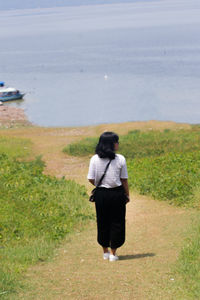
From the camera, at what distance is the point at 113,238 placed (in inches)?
281

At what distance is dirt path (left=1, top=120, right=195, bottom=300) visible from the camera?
591 cm

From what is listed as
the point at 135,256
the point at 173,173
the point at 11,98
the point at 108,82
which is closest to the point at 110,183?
the point at 135,256

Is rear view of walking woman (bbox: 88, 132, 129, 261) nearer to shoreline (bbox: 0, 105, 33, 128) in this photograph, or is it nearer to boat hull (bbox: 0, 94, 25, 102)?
shoreline (bbox: 0, 105, 33, 128)

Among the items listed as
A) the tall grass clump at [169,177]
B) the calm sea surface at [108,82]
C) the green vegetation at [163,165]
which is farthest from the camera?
the calm sea surface at [108,82]

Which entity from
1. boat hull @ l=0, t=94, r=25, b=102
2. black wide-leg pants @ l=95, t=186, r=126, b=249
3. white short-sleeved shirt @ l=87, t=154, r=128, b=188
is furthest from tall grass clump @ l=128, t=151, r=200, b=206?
boat hull @ l=0, t=94, r=25, b=102

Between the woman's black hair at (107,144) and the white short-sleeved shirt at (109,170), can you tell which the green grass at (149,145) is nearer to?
the white short-sleeved shirt at (109,170)

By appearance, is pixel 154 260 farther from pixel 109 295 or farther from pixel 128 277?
pixel 109 295

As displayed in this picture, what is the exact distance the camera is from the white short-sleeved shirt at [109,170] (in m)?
6.75

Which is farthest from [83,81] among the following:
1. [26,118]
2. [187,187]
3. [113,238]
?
[113,238]

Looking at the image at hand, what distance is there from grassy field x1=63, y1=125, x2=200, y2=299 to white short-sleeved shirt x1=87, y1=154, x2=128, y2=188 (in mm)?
1421

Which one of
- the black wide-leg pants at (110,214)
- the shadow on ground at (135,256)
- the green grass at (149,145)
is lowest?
the green grass at (149,145)

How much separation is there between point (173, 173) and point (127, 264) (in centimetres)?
610

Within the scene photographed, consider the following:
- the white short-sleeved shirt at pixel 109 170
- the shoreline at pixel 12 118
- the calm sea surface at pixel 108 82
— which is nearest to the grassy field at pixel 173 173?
the white short-sleeved shirt at pixel 109 170

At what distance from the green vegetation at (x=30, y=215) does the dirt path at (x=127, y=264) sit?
0.81ft
